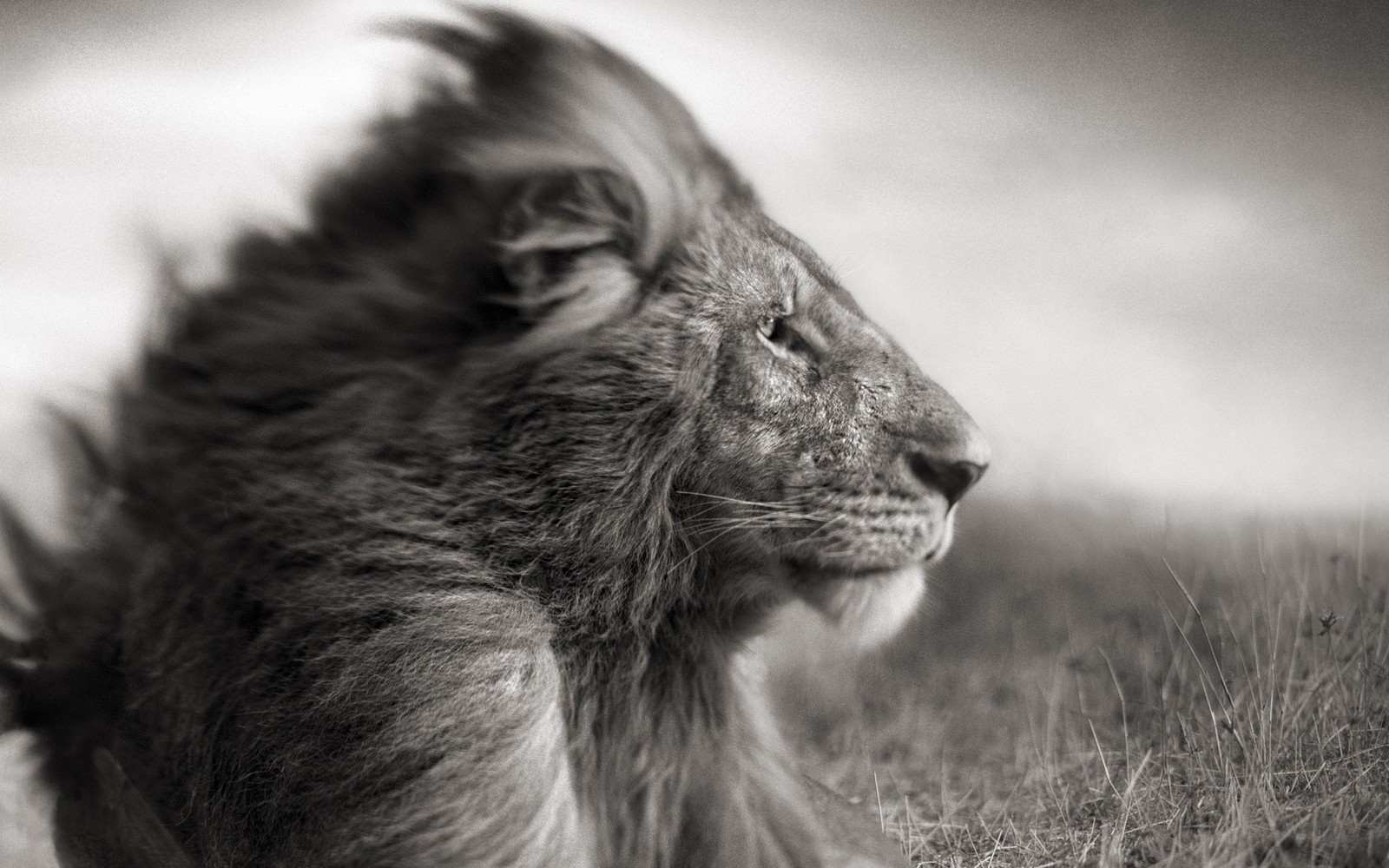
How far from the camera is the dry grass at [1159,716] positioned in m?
2.67

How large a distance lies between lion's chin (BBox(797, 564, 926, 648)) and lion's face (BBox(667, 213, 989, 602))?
1cm

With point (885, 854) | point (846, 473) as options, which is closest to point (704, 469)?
point (846, 473)

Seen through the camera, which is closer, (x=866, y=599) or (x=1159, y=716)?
(x=866, y=599)

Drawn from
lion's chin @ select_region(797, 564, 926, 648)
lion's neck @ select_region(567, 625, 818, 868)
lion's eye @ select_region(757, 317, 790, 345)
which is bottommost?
lion's neck @ select_region(567, 625, 818, 868)

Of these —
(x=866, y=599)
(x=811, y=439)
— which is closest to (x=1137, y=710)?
(x=866, y=599)

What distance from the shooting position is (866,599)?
256 centimetres

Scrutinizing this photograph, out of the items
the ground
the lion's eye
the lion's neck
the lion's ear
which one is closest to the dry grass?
the ground

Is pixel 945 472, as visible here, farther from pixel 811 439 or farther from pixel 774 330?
pixel 774 330

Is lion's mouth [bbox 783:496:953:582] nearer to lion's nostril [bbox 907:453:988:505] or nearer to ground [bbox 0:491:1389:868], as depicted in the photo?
lion's nostril [bbox 907:453:988:505]

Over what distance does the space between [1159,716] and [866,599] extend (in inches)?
53.0

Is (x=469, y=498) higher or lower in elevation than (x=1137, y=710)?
higher

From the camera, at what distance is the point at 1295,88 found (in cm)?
368

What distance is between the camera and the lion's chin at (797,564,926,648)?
255cm

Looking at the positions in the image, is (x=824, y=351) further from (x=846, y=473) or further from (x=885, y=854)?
(x=885, y=854)
